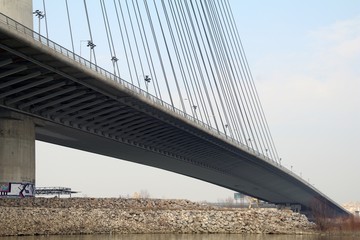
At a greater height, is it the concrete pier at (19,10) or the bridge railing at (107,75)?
the concrete pier at (19,10)

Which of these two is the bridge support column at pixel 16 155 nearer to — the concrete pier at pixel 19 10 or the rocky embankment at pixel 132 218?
the rocky embankment at pixel 132 218

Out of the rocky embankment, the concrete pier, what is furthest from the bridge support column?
the concrete pier

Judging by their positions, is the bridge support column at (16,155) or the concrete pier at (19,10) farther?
the bridge support column at (16,155)

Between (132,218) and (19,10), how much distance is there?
61.6 feet

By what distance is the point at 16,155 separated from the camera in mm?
46188

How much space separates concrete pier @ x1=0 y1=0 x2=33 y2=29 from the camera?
148ft

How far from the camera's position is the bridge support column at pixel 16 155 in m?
45.5

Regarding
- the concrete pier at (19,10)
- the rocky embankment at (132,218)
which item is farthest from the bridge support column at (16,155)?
the concrete pier at (19,10)

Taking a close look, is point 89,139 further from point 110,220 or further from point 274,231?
point 274,231

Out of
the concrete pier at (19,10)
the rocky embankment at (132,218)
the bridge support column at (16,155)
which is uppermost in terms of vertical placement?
the concrete pier at (19,10)

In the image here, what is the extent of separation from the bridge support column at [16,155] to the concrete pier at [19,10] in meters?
7.11

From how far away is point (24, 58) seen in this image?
36938 millimetres

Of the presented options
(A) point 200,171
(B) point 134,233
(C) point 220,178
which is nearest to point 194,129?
(B) point 134,233

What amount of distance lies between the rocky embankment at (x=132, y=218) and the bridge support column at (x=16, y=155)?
69.0 inches
